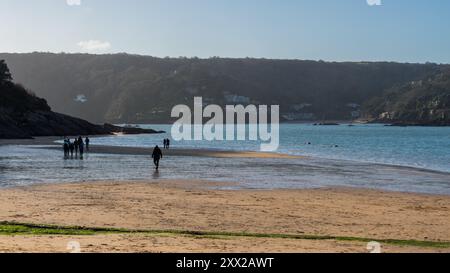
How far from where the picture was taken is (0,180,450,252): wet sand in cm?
1247

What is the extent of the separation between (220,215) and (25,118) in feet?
266

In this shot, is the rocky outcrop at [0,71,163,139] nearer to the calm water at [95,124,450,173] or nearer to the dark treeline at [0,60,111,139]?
the dark treeline at [0,60,111,139]

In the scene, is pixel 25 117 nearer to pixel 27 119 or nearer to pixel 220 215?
pixel 27 119

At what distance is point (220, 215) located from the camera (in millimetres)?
18141

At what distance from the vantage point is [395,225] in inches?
679

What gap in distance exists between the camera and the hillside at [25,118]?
281ft

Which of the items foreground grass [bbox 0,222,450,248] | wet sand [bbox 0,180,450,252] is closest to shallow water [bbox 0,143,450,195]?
wet sand [bbox 0,180,450,252]

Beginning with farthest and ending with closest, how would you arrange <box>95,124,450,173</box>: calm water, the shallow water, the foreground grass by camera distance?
<box>95,124,450,173</box>: calm water < the shallow water < the foreground grass

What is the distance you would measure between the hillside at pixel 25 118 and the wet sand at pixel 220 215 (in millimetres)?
62596

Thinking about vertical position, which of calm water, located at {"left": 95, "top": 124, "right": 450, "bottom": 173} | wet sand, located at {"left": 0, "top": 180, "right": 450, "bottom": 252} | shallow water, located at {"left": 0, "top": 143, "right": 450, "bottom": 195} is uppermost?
wet sand, located at {"left": 0, "top": 180, "right": 450, "bottom": 252}

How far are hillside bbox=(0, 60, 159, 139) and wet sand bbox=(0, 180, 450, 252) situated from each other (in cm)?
6260

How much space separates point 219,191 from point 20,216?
987 centimetres
